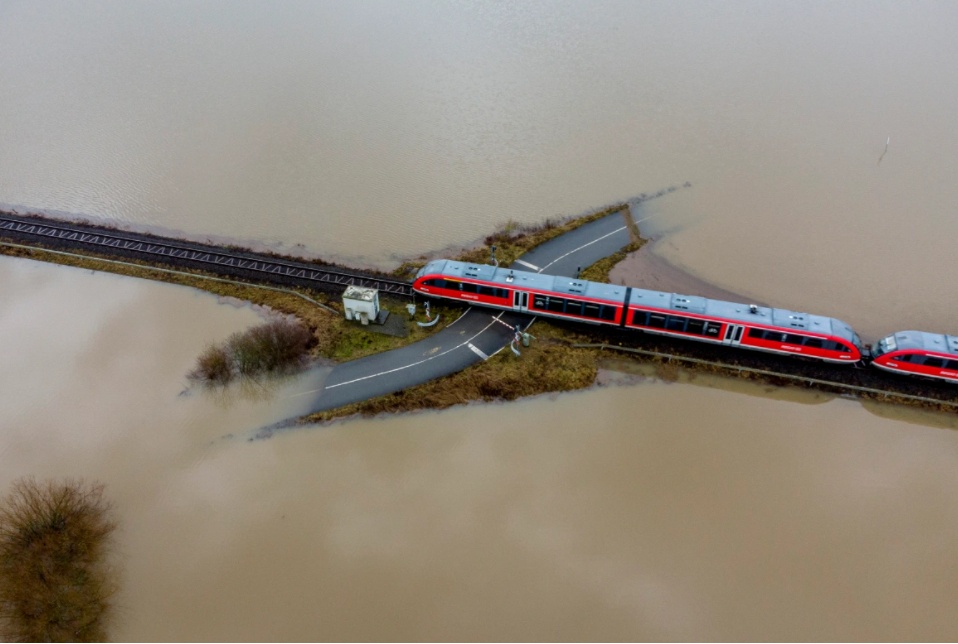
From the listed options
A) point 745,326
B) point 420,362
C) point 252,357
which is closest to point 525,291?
point 420,362

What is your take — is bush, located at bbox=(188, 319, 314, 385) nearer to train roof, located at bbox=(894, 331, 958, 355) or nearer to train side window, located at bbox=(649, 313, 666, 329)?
train side window, located at bbox=(649, 313, 666, 329)

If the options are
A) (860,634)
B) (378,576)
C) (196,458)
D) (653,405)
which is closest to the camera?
(860,634)

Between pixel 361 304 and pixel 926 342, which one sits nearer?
pixel 926 342

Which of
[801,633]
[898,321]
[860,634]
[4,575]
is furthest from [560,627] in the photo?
[898,321]

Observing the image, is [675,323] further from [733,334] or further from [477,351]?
[477,351]

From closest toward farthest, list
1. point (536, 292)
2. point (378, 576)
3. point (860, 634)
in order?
point (860, 634) < point (378, 576) < point (536, 292)

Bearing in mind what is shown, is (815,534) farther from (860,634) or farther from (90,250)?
(90,250)

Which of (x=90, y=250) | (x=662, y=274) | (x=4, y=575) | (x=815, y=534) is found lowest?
(x=4, y=575)
